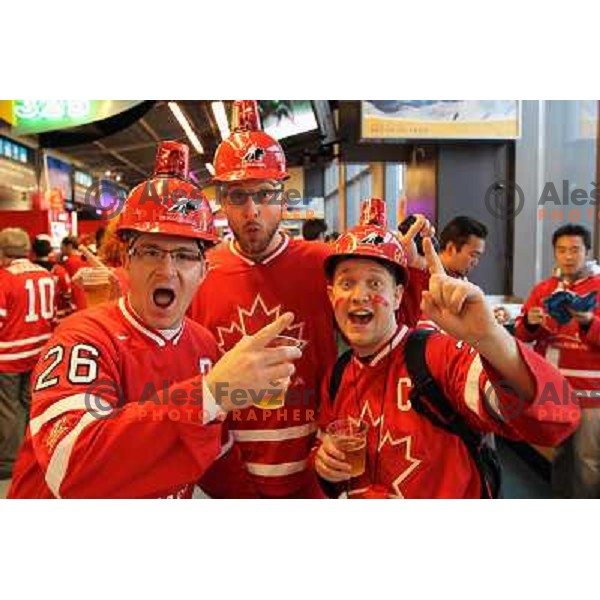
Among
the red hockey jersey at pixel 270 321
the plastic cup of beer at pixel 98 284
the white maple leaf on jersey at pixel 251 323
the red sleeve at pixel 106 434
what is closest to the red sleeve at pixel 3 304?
the plastic cup of beer at pixel 98 284

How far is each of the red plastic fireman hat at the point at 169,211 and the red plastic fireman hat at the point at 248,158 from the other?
10.8 inches

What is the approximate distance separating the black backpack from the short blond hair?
3.47 meters

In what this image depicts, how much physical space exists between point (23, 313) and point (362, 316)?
3.25m

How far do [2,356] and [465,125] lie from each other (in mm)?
3566

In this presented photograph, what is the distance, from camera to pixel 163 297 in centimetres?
149

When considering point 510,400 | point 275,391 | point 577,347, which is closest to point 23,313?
point 275,391

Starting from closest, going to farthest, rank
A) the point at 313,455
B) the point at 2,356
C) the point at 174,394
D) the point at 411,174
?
the point at 174,394, the point at 313,455, the point at 2,356, the point at 411,174

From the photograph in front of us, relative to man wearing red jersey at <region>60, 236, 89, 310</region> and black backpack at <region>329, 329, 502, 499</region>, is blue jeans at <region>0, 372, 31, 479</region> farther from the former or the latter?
black backpack at <region>329, 329, 502, 499</region>

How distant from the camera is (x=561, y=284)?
10.5 feet

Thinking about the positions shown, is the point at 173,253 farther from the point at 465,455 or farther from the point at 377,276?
the point at 465,455
